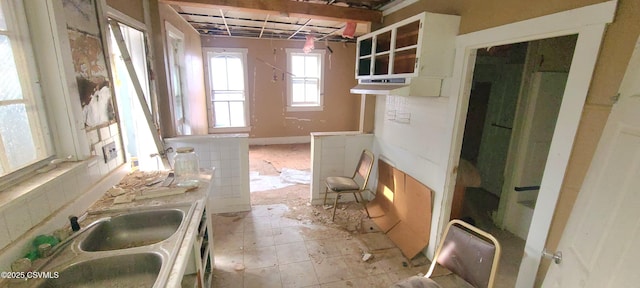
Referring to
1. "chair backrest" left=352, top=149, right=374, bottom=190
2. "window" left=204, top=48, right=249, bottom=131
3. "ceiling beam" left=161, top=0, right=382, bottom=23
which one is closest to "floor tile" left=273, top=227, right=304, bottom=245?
"chair backrest" left=352, top=149, right=374, bottom=190

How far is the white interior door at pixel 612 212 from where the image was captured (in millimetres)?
759

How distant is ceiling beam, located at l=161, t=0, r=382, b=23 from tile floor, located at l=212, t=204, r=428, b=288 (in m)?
2.30

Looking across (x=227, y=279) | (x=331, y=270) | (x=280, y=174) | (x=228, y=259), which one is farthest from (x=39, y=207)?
(x=280, y=174)

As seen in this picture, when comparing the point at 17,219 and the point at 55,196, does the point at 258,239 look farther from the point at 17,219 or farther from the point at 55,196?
the point at 17,219

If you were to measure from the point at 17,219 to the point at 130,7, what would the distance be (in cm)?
187

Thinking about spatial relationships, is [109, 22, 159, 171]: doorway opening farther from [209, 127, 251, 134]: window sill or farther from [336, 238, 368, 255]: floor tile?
[209, 127, 251, 134]: window sill

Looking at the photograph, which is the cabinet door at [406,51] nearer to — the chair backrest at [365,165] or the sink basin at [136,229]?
the chair backrest at [365,165]

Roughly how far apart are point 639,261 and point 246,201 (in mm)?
3060

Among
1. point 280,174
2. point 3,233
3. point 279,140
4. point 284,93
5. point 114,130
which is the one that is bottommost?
point 280,174

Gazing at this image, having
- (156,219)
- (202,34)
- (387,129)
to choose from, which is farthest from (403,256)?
(202,34)

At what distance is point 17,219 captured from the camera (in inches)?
40.1

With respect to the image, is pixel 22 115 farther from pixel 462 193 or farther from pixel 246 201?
pixel 462 193

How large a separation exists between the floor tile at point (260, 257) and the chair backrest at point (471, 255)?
139 centimetres

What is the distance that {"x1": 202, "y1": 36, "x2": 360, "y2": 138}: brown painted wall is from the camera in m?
5.62
